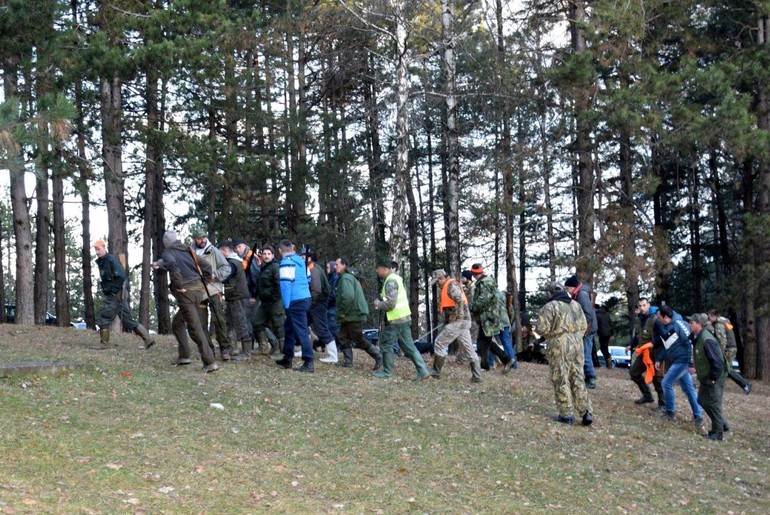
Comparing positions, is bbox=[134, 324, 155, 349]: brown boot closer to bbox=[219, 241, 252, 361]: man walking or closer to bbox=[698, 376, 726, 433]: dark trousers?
bbox=[219, 241, 252, 361]: man walking

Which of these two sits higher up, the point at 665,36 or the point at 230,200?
the point at 665,36

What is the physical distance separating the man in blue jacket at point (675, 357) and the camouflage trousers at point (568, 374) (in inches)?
85.5

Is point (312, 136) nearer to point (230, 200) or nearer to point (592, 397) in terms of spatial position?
point (230, 200)

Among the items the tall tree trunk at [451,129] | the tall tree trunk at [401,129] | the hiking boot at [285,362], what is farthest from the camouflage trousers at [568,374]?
the tall tree trunk at [451,129]

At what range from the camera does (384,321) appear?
13.6m

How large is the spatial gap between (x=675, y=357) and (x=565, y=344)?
2.62m

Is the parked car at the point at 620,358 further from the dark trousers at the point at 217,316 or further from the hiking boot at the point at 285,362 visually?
the dark trousers at the point at 217,316

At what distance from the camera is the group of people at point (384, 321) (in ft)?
37.4

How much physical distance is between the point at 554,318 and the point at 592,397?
11.7 ft

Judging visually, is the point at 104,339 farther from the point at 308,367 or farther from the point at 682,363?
the point at 682,363

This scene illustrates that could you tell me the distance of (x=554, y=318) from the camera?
1117 cm

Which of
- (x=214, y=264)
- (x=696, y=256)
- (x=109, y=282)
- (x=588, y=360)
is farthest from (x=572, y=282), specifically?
(x=696, y=256)

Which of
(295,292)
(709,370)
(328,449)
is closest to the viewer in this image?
(328,449)

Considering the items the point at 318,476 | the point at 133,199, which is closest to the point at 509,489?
the point at 318,476
